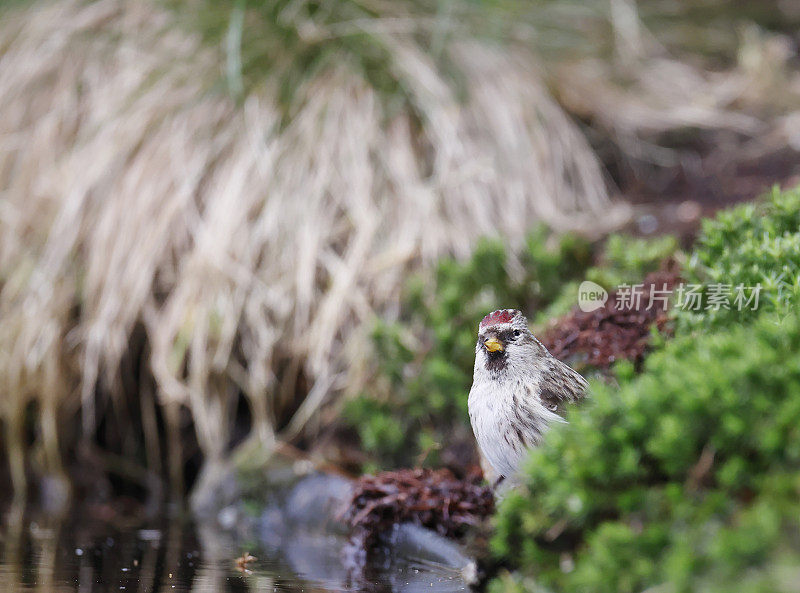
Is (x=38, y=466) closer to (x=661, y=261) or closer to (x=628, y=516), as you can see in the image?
(x=661, y=261)

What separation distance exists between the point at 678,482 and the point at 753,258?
1.18m

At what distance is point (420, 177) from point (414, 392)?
57.8 inches

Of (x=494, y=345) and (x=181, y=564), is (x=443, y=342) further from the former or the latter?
(x=181, y=564)

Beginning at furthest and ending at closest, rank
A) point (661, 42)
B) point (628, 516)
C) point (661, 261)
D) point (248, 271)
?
point (661, 42) → point (248, 271) → point (661, 261) → point (628, 516)

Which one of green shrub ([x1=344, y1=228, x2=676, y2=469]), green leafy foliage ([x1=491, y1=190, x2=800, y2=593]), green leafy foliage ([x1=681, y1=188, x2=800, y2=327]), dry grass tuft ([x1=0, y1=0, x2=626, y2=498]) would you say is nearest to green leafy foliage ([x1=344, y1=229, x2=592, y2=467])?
green shrub ([x1=344, y1=228, x2=676, y2=469])

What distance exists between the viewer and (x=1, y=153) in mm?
5172

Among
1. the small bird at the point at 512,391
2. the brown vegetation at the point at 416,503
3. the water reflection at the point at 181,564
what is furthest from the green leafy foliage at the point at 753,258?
the water reflection at the point at 181,564

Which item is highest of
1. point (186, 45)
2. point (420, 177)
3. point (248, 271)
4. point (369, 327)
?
point (186, 45)

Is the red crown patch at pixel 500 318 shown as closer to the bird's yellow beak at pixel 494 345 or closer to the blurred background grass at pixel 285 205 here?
the bird's yellow beak at pixel 494 345

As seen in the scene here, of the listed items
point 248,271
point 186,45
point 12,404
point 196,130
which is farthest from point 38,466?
point 186,45

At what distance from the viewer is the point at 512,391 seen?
2695 millimetres

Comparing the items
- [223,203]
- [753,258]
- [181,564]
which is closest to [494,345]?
[753,258]

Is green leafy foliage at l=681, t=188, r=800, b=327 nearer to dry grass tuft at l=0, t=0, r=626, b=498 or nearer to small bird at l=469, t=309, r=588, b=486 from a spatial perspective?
small bird at l=469, t=309, r=588, b=486

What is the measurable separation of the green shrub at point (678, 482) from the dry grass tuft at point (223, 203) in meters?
2.33
